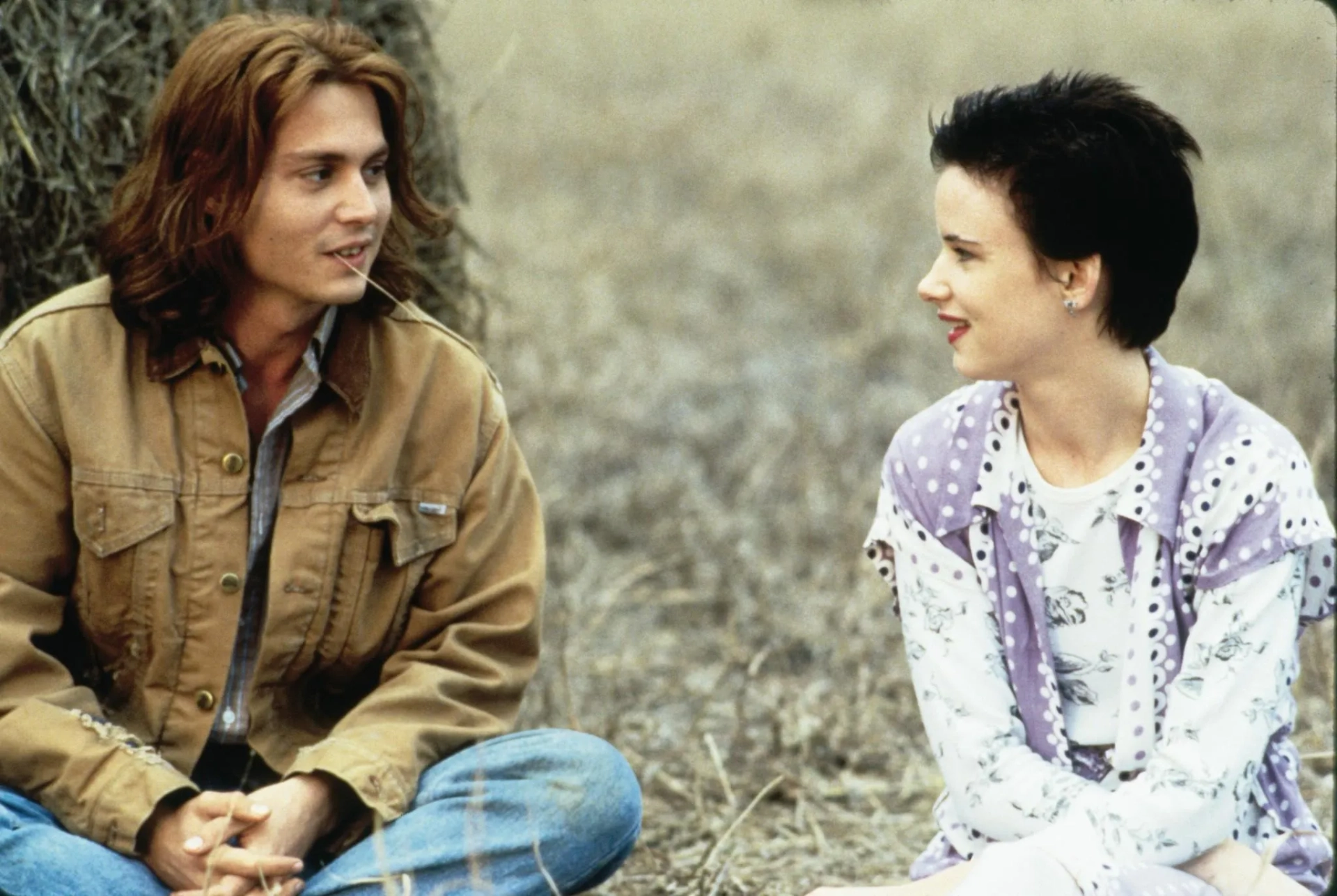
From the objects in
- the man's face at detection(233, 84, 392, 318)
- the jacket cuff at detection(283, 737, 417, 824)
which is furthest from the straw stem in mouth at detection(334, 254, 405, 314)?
the jacket cuff at detection(283, 737, 417, 824)

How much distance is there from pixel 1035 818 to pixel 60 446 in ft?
5.17

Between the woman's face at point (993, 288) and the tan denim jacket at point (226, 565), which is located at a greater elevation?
the woman's face at point (993, 288)

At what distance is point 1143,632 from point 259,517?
4.51 feet

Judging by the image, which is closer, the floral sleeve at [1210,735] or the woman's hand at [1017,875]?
the woman's hand at [1017,875]

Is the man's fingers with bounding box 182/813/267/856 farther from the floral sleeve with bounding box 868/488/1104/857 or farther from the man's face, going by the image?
the floral sleeve with bounding box 868/488/1104/857

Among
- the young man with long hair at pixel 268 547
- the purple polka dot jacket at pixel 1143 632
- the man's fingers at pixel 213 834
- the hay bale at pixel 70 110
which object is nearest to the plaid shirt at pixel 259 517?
the young man with long hair at pixel 268 547

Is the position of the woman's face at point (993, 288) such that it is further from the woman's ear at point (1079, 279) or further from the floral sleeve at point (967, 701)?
the floral sleeve at point (967, 701)

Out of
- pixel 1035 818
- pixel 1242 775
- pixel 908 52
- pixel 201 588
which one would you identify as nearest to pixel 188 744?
pixel 201 588

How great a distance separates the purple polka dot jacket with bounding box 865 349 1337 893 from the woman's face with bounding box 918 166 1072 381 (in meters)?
0.17

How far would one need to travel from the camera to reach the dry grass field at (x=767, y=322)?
4512 millimetres

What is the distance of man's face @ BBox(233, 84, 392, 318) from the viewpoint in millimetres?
3047

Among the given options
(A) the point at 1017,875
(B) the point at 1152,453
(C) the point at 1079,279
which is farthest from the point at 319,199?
(A) the point at 1017,875

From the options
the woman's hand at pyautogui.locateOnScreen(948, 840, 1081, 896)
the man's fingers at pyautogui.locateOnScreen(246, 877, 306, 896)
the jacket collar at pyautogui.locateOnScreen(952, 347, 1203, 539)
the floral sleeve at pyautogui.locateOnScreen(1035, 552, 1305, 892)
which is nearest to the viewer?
the woman's hand at pyautogui.locateOnScreen(948, 840, 1081, 896)

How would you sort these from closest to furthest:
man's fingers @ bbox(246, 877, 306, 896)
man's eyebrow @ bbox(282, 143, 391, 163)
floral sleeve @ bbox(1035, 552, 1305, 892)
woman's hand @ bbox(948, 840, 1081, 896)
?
woman's hand @ bbox(948, 840, 1081, 896) → floral sleeve @ bbox(1035, 552, 1305, 892) → man's fingers @ bbox(246, 877, 306, 896) → man's eyebrow @ bbox(282, 143, 391, 163)
